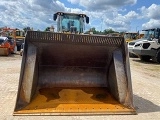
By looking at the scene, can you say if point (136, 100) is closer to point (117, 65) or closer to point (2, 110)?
point (117, 65)

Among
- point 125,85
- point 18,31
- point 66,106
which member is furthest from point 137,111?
point 18,31

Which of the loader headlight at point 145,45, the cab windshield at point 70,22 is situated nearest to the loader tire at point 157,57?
the loader headlight at point 145,45

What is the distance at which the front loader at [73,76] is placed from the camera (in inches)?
156

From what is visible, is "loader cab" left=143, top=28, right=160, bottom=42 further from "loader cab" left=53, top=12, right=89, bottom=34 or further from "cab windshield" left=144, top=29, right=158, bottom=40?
"loader cab" left=53, top=12, right=89, bottom=34

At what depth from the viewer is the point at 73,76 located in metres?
4.83

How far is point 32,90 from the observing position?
4.13m

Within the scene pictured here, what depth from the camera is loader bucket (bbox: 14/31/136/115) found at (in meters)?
3.96

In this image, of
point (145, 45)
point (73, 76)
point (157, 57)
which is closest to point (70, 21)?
point (145, 45)

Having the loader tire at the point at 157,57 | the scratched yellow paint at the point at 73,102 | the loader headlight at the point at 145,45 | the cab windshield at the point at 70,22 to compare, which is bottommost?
the loader tire at the point at 157,57

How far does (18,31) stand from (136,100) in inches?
737

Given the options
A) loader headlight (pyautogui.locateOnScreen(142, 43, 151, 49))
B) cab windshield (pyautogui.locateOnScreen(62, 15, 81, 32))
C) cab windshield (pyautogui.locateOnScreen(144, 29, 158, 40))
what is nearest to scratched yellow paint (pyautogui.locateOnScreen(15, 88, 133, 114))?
cab windshield (pyautogui.locateOnScreen(62, 15, 81, 32))

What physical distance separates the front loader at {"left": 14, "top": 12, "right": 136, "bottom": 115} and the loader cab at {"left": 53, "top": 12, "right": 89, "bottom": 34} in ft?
19.1

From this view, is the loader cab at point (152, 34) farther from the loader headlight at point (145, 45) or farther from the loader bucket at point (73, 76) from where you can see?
the loader bucket at point (73, 76)

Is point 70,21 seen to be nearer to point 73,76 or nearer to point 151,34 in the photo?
point 73,76
